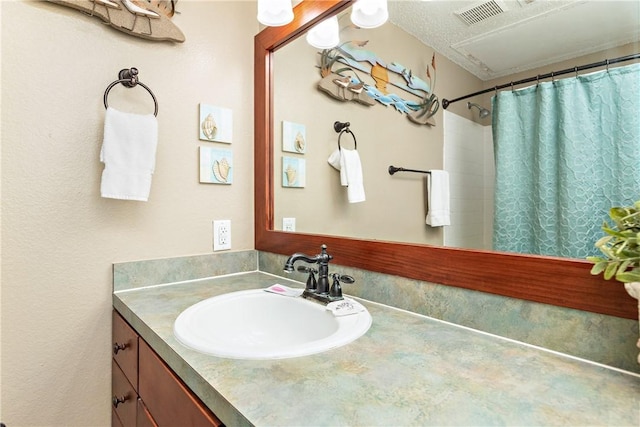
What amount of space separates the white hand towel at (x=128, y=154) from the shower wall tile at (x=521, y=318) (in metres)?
0.83

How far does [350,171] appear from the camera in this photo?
1.27 m

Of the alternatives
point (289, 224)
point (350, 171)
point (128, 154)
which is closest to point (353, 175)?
point (350, 171)

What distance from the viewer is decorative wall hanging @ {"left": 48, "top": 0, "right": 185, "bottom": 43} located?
1.12m

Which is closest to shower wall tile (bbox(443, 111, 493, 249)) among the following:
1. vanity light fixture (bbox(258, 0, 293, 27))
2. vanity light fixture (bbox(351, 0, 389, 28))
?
vanity light fixture (bbox(351, 0, 389, 28))

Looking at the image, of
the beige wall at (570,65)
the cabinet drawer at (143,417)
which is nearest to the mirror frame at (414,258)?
the beige wall at (570,65)

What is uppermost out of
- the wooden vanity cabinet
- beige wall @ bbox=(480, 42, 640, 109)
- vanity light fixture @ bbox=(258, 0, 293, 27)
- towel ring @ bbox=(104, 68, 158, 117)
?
vanity light fixture @ bbox=(258, 0, 293, 27)

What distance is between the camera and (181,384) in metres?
0.69

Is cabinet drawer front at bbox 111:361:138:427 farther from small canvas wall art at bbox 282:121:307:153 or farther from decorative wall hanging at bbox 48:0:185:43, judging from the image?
decorative wall hanging at bbox 48:0:185:43

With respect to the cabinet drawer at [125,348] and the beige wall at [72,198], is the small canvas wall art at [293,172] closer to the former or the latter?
the beige wall at [72,198]

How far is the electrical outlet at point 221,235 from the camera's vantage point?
145cm

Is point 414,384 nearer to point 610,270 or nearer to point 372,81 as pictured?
point 610,270

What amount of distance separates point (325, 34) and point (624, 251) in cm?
117

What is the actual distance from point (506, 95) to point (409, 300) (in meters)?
0.58

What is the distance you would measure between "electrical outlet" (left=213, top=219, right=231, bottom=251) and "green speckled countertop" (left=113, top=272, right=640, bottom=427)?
65cm
